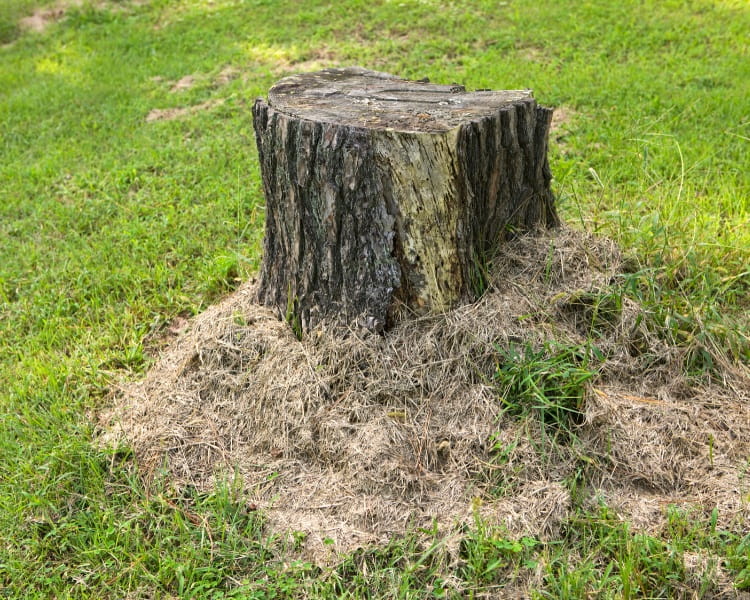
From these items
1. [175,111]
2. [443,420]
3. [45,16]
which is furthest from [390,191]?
[45,16]

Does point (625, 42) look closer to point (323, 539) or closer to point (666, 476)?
point (666, 476)

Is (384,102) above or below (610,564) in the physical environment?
above

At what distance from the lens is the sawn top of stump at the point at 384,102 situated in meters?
2.65

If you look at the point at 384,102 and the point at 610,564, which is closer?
the point at 610,564

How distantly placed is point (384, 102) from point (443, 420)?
4.57ft

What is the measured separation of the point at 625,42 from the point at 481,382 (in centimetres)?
518

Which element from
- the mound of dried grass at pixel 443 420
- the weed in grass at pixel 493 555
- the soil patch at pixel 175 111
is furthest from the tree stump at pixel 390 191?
the soil patch at pixel 175 111

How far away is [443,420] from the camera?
271 centimetres

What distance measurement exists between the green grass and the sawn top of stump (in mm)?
925

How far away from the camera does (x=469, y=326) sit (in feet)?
9.12

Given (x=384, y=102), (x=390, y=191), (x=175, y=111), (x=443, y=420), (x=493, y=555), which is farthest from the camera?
(x=175, y=111)

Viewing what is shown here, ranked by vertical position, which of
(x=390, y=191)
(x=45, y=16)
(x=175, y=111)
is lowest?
(x=175, y=111)

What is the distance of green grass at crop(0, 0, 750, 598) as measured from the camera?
2.36 meters

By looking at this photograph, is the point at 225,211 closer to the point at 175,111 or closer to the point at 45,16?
the point at 175,111
